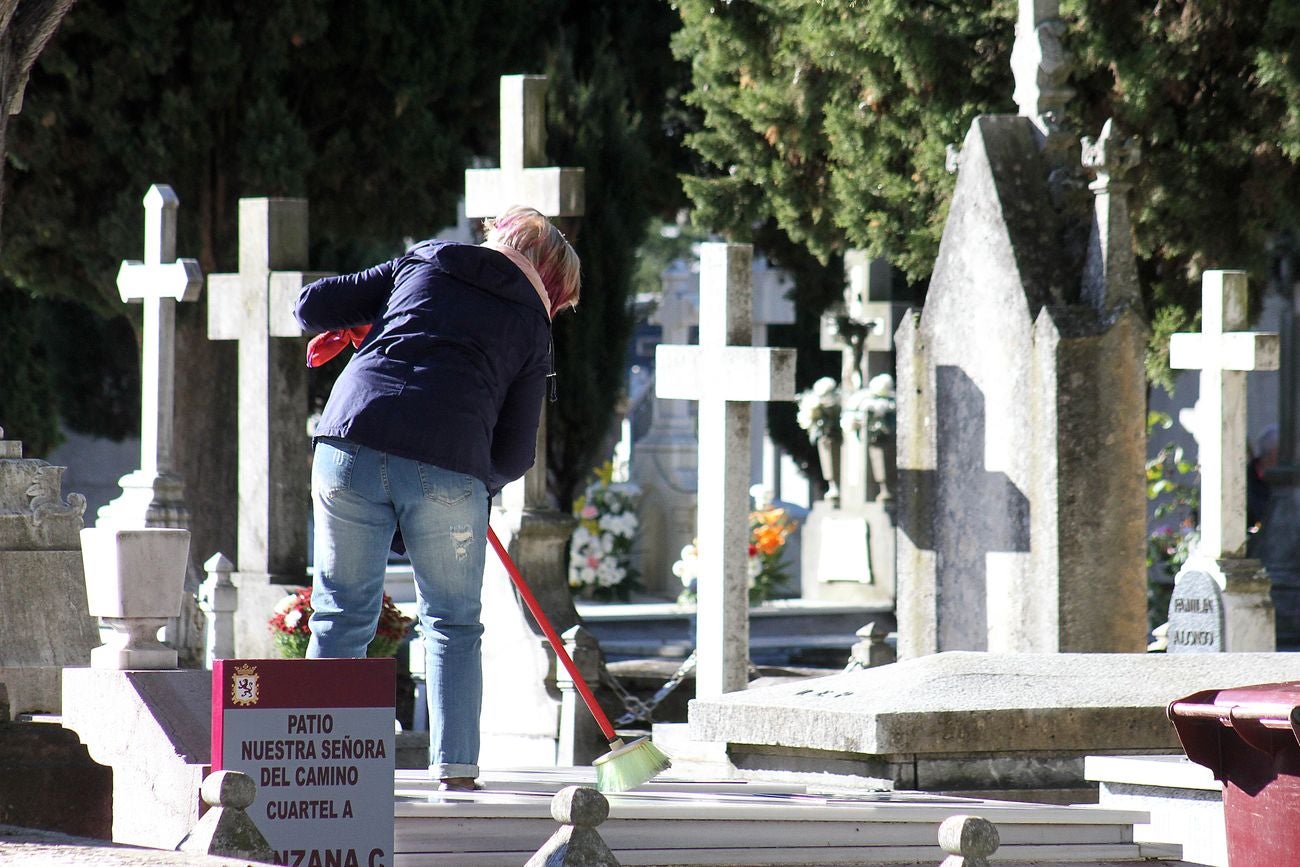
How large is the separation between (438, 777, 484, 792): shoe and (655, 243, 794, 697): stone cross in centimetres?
317

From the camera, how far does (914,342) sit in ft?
25.8

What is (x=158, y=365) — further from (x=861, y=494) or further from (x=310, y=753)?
(x=861, y=494)

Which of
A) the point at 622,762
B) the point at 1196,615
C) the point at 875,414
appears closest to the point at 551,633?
the point at 622,762

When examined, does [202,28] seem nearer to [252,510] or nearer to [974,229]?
[252,510]

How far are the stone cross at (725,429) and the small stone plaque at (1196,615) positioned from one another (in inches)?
125

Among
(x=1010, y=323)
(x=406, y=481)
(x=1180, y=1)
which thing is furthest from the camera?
(x=1180, y=1)

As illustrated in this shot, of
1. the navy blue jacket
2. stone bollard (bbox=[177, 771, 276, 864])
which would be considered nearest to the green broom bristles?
the navy blue jacket

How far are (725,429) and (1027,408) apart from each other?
4.17 feet

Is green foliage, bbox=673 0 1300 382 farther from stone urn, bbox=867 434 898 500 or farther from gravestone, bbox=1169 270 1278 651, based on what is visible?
stone urn, bbox=867 434 898 500

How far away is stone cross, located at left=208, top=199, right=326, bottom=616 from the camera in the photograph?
32.2 feet

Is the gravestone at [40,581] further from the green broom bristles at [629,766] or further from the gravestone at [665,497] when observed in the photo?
the gravestone at [665,497]

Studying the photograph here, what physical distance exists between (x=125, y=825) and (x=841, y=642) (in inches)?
355

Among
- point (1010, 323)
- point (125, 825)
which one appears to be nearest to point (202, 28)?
point (1010, 323)

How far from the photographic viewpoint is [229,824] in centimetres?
372
